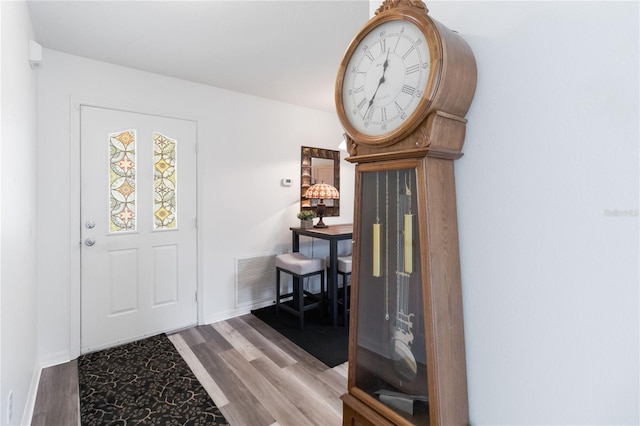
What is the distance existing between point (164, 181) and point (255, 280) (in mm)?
1369

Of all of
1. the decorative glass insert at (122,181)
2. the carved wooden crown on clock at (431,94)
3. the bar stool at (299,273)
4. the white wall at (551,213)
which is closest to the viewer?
the white wall at (551,213)

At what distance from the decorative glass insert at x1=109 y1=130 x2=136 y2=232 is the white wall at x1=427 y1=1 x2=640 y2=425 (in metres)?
2.71

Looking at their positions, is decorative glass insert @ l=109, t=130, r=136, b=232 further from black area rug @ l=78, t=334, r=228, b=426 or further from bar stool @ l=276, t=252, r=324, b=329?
bar stool @ l=276, t=252, r=324, b=329

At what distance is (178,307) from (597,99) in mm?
3224

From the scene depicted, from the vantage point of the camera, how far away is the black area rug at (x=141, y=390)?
71.9 inches

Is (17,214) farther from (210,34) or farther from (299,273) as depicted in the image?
(299,273)

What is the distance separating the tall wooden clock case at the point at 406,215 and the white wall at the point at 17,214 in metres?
1.41

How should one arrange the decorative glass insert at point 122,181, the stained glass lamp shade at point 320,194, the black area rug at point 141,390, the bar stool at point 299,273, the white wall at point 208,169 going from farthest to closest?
1. the stained glass lamp shade at point 320,194
2. the bar stool at point 299,273
3. the decorative glass insert at point 122,181
4. the white wall at point 208,169
5. the black area rug at point 141,390

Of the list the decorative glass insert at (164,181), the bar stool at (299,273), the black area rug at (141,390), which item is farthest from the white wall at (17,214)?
the bar stool at (299,273)

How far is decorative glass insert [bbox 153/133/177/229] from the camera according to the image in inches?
112

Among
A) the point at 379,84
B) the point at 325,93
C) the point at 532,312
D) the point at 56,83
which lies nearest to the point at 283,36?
the point at 325,93

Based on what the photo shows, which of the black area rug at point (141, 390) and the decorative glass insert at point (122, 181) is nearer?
the black area rug at point (141, 390)

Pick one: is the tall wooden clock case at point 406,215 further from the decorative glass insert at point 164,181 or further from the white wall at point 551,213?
the decorative glass insert at point 164,181

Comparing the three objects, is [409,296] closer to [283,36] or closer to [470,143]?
[470,143]
